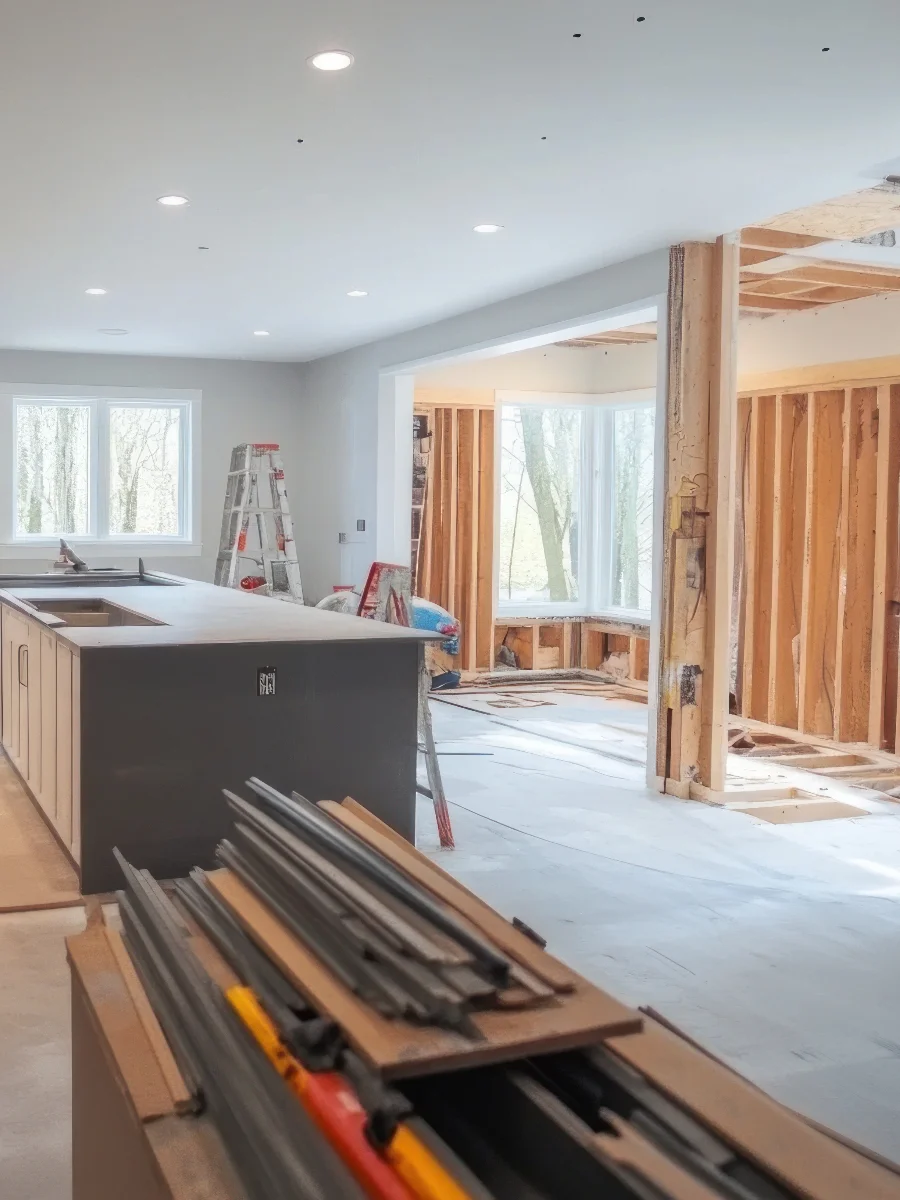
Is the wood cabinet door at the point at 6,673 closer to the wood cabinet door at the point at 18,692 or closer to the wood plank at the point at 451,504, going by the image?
the wood cabinet door at the point at 18,692

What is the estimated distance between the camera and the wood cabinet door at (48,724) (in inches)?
176

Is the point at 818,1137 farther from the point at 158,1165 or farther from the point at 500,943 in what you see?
the point at 158,1165

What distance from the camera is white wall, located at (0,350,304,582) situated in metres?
10.3

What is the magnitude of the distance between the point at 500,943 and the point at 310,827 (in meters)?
0.43

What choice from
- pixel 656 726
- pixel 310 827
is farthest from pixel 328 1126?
pixel 656 726

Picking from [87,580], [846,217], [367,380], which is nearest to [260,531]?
[367,380]

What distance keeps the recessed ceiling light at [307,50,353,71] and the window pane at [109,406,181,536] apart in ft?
24.2

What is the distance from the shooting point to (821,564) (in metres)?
7.76

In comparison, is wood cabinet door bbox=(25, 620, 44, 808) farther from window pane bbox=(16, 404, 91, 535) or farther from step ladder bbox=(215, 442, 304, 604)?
window pane bbox=(16, 404, 91, 535)

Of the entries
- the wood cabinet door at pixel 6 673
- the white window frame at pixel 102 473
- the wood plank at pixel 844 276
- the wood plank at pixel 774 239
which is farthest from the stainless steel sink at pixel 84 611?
the white window frame at pixel 102 473

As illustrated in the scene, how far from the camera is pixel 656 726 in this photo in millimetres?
5996

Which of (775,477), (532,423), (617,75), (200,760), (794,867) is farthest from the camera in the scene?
(532,423)

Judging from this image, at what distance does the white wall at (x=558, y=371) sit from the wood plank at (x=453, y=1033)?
8603 millimetres

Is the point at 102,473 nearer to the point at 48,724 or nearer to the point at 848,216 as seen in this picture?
the point at 48,724
